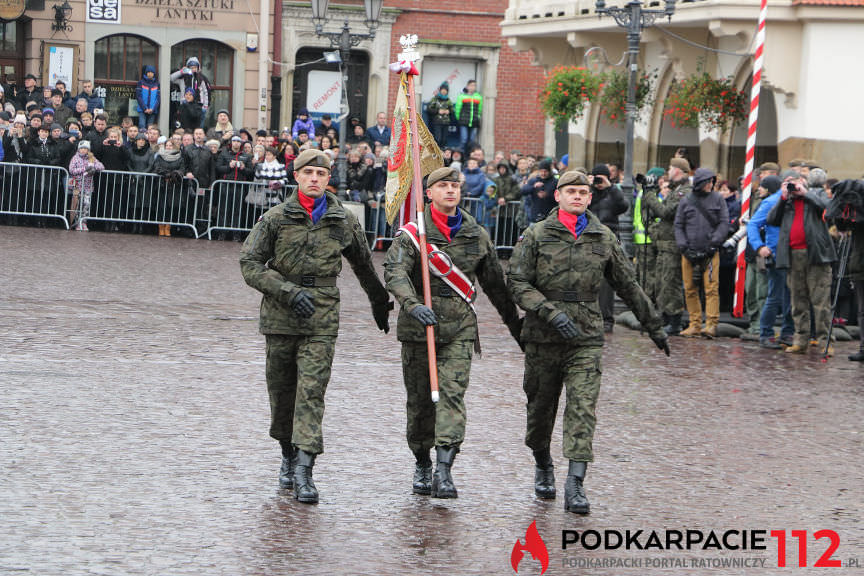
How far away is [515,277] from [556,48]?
19.8 meters

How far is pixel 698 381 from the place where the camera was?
12555 mm

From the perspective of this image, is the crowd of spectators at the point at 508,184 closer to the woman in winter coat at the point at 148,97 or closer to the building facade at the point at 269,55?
the woman in winter coat at the point at 148,97

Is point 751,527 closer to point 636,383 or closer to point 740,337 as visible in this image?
point 636,383

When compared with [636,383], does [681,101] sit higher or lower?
higher

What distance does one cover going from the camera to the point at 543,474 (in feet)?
26.9

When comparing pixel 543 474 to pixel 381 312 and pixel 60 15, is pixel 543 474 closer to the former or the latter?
pixel 381 312

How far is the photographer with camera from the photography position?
1516cm

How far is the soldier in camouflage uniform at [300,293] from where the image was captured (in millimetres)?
7988

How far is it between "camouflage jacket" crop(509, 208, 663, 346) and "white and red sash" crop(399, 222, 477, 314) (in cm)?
25

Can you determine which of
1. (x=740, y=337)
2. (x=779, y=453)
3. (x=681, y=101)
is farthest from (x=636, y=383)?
(x=681, y=101)

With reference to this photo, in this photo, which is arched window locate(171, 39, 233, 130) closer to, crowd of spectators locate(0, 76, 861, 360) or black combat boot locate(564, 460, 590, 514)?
crowd of spectators locate(0, 76, 861, 360)

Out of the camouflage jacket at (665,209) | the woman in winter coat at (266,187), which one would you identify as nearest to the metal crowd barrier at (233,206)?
the woman in winter coat at (266,187)

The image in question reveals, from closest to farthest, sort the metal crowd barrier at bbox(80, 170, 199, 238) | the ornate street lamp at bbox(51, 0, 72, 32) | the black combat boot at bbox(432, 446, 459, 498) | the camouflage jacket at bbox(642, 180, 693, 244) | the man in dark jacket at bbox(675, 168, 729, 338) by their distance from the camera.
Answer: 1. the black combat boot at bbox(432, 446, 459, 498)
2. the man in dark jacket at bbox(675, 168, 729, 338)
3. the camouflage jacket at bbox(642, 180, 693, 244)
4. the metal crowd barrier at bbox(80, 170, 199, 238)
5. the ornate street lamp at bbox(51, 0, 72, 32)

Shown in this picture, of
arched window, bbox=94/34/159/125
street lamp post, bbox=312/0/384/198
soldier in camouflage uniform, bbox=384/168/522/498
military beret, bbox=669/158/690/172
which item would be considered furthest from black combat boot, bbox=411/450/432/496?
arched window, bbox=94/34/159/125
